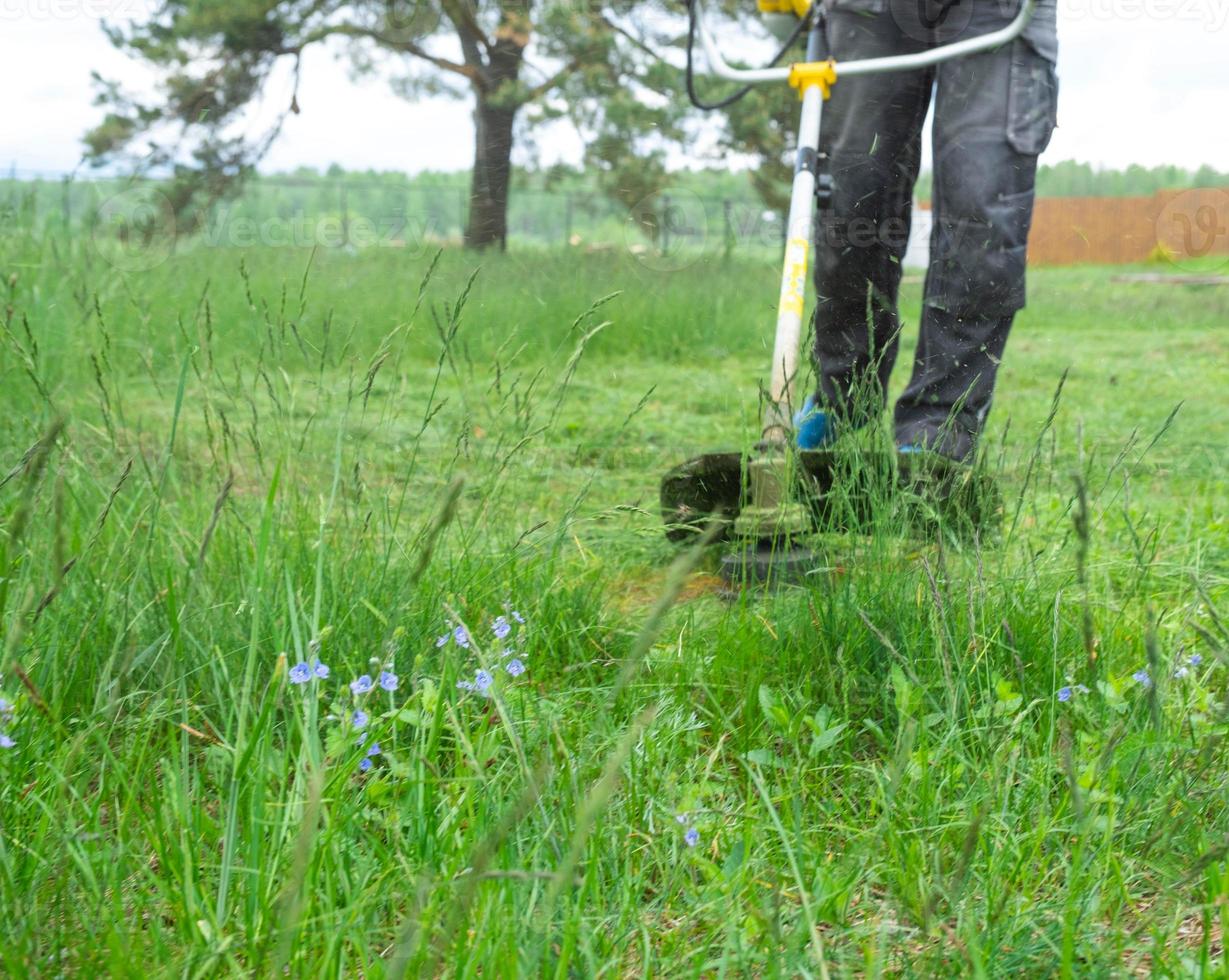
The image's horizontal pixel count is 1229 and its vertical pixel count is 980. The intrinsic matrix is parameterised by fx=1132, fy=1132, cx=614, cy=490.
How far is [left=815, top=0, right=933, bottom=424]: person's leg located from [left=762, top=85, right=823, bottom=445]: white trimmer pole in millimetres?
219

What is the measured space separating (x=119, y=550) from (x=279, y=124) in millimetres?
8545

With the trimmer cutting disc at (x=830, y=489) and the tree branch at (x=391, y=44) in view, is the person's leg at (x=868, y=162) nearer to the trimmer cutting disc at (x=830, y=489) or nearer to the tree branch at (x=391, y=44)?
the trimmer cutting disc at (x=830, y=489)

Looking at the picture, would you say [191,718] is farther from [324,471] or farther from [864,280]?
[864,280]

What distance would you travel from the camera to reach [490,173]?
32.8 ft

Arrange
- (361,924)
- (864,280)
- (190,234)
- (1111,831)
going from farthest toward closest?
(190,234), (864,280), (1111,831), (361,924)

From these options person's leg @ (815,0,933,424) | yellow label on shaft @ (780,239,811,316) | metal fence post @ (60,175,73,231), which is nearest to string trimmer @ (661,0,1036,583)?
yellow label on shaft @ (780,239,811,316)

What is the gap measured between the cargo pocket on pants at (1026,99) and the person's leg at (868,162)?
27 cm

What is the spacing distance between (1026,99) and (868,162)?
346 millimetres

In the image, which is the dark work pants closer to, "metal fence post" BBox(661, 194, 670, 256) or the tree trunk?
"metal fence post" BBox(661, 194, 670, 256)

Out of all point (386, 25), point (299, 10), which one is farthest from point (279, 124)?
point (386, 25)

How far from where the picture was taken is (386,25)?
409 inches

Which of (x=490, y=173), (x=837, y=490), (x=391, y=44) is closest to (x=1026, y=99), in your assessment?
(x=837, y=490)

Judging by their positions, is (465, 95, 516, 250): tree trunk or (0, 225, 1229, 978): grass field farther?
(465, 95, 516, 250): tree trunk

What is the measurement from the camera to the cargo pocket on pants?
7.14ft
